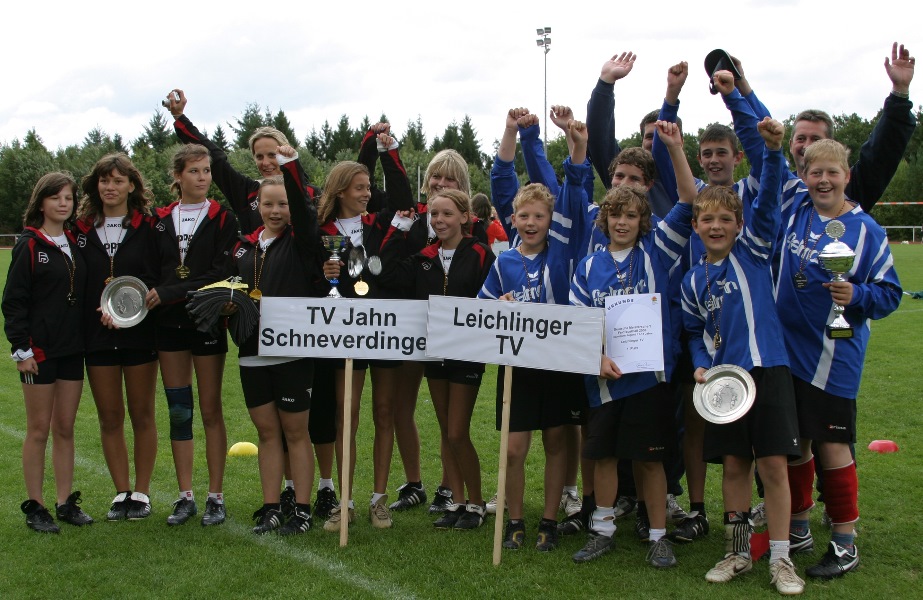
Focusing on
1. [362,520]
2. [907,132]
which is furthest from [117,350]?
[907,132]

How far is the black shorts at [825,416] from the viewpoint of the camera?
169 inches

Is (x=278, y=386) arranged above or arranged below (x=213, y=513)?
above

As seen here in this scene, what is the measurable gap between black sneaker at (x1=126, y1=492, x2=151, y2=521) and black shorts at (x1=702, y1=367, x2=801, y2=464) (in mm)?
3505

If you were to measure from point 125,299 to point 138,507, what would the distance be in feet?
4.34

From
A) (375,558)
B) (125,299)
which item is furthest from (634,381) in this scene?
(125,299)

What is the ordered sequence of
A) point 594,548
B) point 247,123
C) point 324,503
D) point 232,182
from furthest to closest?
point 247,123, point 232,182, point 324,503, point 594,548

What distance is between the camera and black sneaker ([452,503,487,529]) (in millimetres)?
5145

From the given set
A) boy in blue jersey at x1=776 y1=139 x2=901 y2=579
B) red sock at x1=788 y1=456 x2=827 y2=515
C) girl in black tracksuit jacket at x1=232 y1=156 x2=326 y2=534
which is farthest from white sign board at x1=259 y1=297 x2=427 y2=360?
red sock at x1=788 y1=456 x2=827 y2=515

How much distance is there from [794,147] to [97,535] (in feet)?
15.5

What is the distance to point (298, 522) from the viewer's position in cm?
505

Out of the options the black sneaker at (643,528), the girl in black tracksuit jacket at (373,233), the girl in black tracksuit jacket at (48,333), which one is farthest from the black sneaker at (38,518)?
the black sneaker at (643,528)

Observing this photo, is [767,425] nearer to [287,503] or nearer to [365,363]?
[365,363]

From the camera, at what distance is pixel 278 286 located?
200 inches

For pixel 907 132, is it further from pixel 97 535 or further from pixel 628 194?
pixel 97 535
